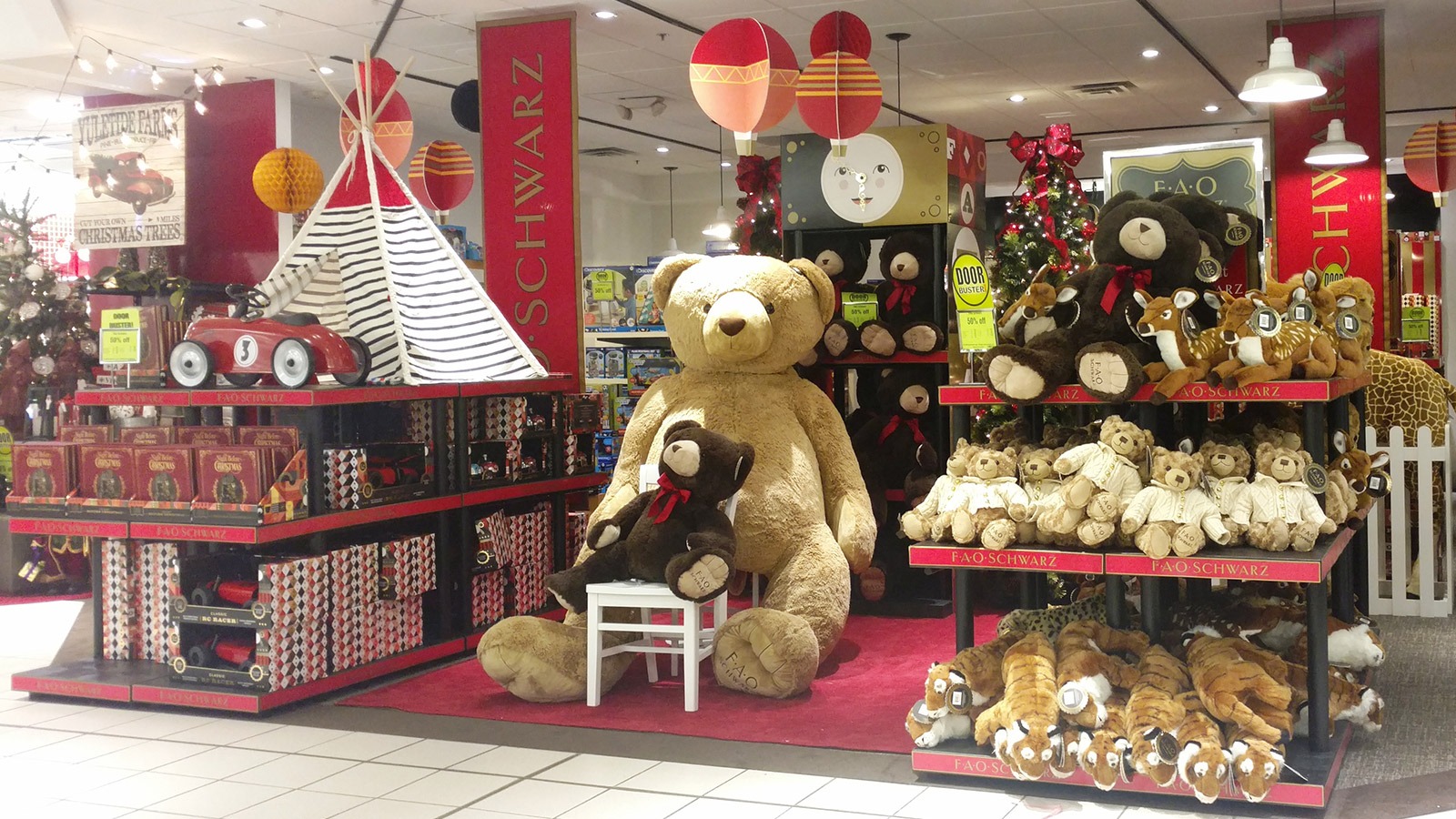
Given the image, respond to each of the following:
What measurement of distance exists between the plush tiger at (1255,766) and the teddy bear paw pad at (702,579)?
181 cm

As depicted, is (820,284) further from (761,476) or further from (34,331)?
(34,331)

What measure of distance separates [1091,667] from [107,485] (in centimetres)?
373

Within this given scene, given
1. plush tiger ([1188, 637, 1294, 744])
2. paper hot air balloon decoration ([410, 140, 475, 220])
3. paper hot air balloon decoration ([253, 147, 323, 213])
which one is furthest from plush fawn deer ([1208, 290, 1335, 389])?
paper hot air balloon decoration ([253, 147, 323, 213])

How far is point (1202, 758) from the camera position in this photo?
→ 11.4 feet

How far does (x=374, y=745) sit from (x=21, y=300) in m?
5.30

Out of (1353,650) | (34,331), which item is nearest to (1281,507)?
(1353,650)

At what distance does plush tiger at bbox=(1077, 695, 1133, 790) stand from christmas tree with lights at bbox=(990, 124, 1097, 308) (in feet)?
10.3

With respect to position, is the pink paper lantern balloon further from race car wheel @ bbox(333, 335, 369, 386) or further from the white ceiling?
race car wheel @ bbox(333, 335, 369, 386)

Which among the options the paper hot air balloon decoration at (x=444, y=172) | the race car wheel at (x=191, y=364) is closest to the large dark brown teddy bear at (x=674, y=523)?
the race car wheel at (x=191, y=364)

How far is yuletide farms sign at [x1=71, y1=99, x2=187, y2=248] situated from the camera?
350 inches

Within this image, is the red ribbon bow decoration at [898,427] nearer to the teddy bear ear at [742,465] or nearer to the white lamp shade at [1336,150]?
the teddy bear ear at [742,465]

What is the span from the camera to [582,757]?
433 centimetres

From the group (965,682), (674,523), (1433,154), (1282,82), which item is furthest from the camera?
(1433,154)

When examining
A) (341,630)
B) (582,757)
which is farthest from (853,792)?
(341,630)
